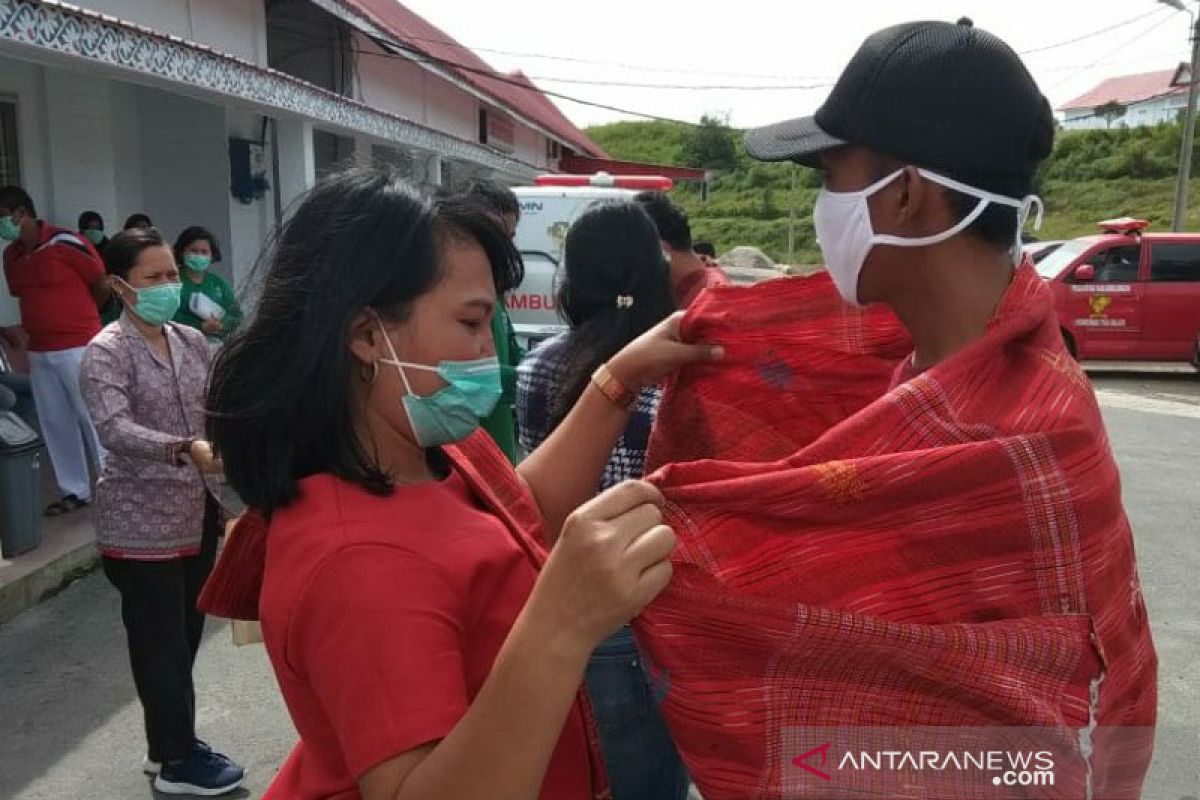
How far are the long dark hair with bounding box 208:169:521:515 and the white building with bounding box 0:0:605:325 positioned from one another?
11.5ft

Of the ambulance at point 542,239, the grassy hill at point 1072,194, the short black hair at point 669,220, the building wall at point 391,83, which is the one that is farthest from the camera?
→ the grassy hill at point 1072,194

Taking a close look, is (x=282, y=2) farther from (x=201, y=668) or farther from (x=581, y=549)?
(x=581, y=549)

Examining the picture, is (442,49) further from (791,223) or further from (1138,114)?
(1138,114)

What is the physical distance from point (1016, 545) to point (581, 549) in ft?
1.51

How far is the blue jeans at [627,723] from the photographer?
2113 millimetres

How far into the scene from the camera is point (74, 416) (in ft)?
→ 20.4

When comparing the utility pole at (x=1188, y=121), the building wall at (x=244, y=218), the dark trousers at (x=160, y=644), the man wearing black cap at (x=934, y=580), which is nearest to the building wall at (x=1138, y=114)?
the utility pole at (x=1188, y=121)

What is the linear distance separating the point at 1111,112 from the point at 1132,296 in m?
62.3

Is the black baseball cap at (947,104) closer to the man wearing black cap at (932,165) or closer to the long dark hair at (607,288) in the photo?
the man wearing black cap at (932,165)

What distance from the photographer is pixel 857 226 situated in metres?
1.37

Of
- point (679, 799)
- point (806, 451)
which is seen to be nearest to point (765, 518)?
Answer: point (806, 451)

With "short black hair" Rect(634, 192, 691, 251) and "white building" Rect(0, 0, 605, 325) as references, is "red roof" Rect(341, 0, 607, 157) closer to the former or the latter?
"white building" Rect(0, 0, 605, 325)

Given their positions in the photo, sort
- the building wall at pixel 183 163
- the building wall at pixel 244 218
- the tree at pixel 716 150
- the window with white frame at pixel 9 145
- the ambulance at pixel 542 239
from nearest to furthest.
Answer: the window with white frame at pixel 9 145, the ambulance at pixel 542 239, the building wall at pixel 183 163, the building wall at pixel 244 218, the tree at pixel 716 150

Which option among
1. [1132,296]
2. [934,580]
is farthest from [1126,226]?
[934,580]
